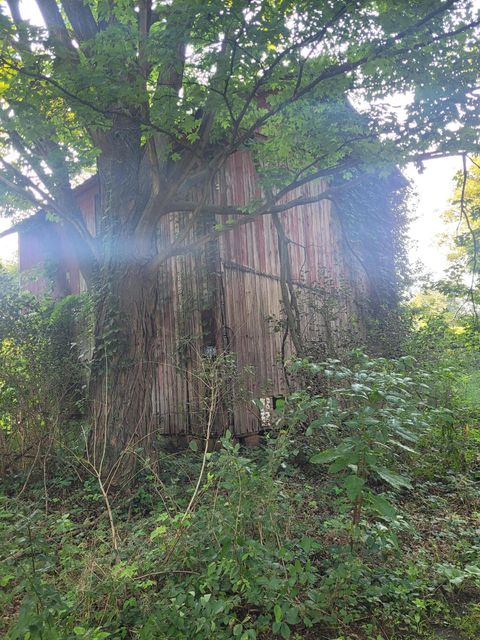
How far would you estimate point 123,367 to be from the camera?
5.09 m

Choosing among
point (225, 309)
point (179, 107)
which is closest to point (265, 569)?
point (179, 107)

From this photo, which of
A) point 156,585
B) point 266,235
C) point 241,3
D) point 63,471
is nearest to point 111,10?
point 241,3

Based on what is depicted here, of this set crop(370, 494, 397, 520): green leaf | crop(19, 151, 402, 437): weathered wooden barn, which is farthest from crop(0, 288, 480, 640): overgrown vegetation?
crop(19, 151, 402, 437): weathered wooden barn

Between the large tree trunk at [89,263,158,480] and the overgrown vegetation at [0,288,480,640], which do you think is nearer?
the overgrown vegetation at [0,288,480,640]

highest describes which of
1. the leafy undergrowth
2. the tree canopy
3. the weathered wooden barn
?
the tree canopy

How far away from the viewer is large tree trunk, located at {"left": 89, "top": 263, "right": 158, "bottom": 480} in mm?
4844

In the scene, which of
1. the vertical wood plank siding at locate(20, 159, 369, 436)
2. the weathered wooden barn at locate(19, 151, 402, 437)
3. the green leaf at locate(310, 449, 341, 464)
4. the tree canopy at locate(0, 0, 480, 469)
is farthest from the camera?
the vertical wood plank siding at locate(20, 159, 369, 436)

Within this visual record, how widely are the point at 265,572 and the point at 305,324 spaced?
5.63m

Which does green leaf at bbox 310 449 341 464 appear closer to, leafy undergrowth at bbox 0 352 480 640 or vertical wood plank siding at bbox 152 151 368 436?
leafy undergrowth at bbox 0 352 480 640

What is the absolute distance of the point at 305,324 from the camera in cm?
795

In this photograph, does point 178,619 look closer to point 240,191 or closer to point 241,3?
point 241,3

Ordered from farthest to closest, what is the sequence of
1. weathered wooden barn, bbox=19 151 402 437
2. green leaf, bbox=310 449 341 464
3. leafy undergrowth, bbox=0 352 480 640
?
weathered wooden barn, bbox=19 151 402 437, green leaf, bbox=310 449 341 464, leafy undergrowth, bbox=0 352 480 640

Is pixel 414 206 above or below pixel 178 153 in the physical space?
above

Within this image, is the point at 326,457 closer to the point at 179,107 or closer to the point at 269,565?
the point at 269,565
